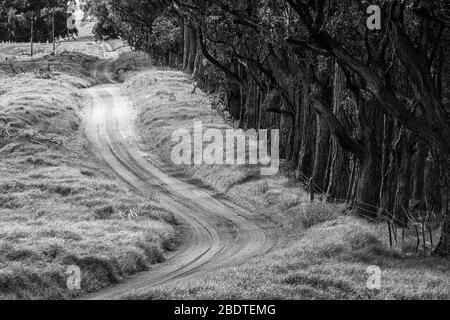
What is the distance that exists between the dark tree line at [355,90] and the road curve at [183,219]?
4318mm

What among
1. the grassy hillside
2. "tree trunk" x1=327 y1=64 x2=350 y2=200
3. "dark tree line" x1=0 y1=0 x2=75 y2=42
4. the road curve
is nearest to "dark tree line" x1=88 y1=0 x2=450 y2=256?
"tree trunk" x1=327 y1=64 x2=350 y2=200

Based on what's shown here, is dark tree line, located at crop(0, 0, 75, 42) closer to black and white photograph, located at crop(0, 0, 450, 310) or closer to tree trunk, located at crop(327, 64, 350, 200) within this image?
black and white photograph, located at crop(0, 0, 450, 310)

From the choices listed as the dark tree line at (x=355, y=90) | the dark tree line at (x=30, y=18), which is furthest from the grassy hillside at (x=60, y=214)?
the dark tree line at (x=30, y=18)

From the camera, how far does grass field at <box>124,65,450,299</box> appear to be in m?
15.8

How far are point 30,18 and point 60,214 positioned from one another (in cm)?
8782

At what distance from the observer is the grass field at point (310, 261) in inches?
624

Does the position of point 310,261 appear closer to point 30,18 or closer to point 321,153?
point 321,153

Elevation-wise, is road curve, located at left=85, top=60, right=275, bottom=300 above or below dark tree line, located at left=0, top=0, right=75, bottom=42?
below

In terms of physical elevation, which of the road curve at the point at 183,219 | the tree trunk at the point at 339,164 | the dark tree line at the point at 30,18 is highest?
the dark tree line at the point at 30,18

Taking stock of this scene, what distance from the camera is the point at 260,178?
1308 inches

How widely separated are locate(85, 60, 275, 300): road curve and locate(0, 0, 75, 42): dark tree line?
5186cm

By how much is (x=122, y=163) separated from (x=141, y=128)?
9283mm

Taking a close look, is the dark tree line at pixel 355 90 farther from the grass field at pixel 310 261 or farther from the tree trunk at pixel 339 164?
the grass field at pixel 310 261
